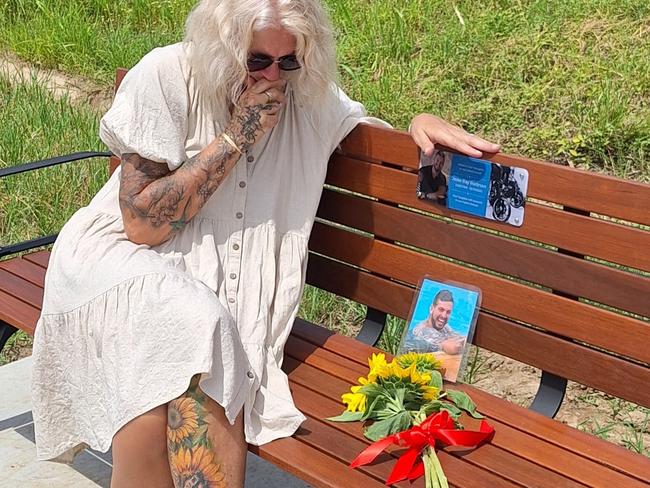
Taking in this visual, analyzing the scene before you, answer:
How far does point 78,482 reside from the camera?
130 inches

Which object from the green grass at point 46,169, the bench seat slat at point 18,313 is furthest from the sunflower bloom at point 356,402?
the green grass at point 46,169

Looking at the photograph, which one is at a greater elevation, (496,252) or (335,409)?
(496,252)

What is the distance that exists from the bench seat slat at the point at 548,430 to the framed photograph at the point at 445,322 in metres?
0.09

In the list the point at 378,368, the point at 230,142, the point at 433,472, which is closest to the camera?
the point at 433,472

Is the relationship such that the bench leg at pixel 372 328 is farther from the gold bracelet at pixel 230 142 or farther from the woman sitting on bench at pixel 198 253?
the gold bracelet at pixel 230 142

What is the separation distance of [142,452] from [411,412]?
26.1 inches

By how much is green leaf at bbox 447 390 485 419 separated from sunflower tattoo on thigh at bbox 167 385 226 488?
25.0 inches

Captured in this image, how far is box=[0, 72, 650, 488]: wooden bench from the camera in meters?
2.46

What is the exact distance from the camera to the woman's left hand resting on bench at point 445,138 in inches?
110

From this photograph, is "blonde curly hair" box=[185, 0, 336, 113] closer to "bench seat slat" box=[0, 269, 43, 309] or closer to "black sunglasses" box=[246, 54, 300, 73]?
"black sunglasses" box=[246, 54, 300, 73]

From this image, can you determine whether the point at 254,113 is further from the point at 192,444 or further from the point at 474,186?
the point at 192,444

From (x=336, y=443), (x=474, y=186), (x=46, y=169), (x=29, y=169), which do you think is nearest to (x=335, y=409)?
(x=336, y=443)

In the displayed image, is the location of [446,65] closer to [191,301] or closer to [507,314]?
[507,314]

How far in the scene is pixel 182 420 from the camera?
97.0 inches
